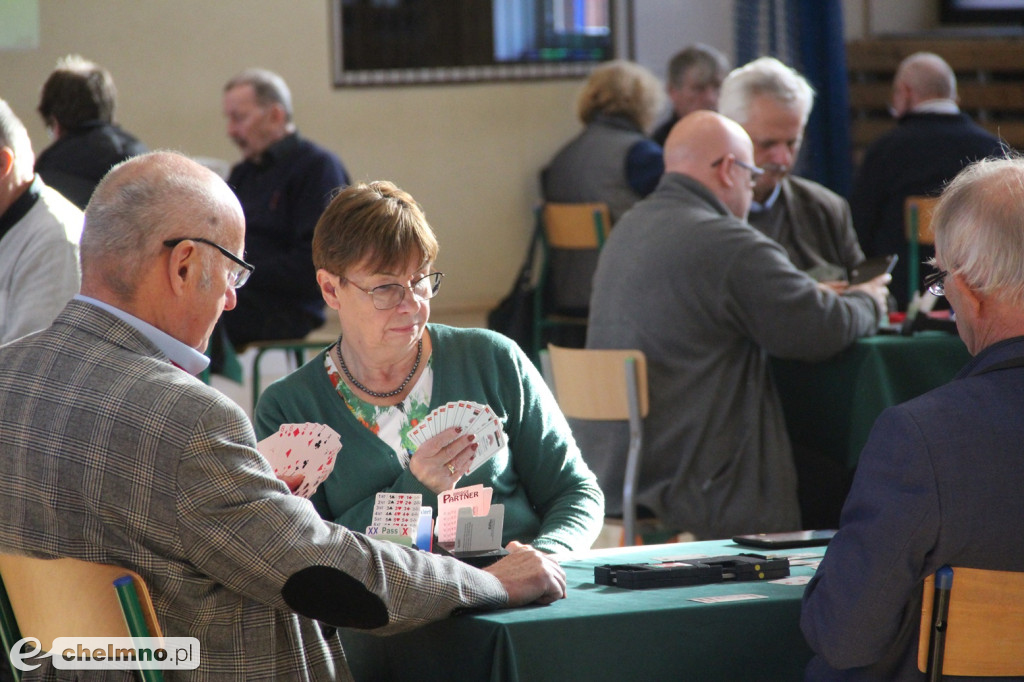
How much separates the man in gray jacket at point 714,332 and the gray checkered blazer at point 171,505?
1.78 m

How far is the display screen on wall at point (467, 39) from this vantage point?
7090 millimetres

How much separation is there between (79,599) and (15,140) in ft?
5.59

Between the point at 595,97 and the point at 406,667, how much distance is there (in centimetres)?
443

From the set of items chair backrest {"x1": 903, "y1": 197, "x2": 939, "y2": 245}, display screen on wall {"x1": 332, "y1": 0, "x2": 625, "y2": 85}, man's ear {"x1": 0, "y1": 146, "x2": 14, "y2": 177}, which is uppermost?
display screen on wall {"x1": 332, "y1": 0, "x2": 625, "y2": 85}

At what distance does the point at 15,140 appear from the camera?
2904 millimetres

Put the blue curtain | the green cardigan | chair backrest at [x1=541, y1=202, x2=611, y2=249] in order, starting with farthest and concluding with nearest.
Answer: the blue curtain < chair backrest at [x1=541, y1=202, x2=611, y2=249] < the green cardigan

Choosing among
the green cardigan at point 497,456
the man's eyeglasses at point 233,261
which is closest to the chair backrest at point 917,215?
the green cardigan at point 497,456

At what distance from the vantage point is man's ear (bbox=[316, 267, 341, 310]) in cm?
225

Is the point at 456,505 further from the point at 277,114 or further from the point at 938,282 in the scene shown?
→ the point at 277,114

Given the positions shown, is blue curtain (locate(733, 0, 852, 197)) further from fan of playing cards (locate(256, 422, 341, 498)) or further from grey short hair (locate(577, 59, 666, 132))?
fan of playing cards (locate(256, 422, 341, 498))

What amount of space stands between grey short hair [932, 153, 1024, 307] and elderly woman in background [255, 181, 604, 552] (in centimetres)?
84

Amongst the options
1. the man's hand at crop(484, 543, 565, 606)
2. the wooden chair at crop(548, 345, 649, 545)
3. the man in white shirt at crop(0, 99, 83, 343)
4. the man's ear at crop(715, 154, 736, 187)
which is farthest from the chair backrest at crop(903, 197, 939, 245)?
the man's hand at crop(484, 543, 565, 606)

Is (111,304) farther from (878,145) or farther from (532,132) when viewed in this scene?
(532,132)

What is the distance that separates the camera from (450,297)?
7.35 metres
